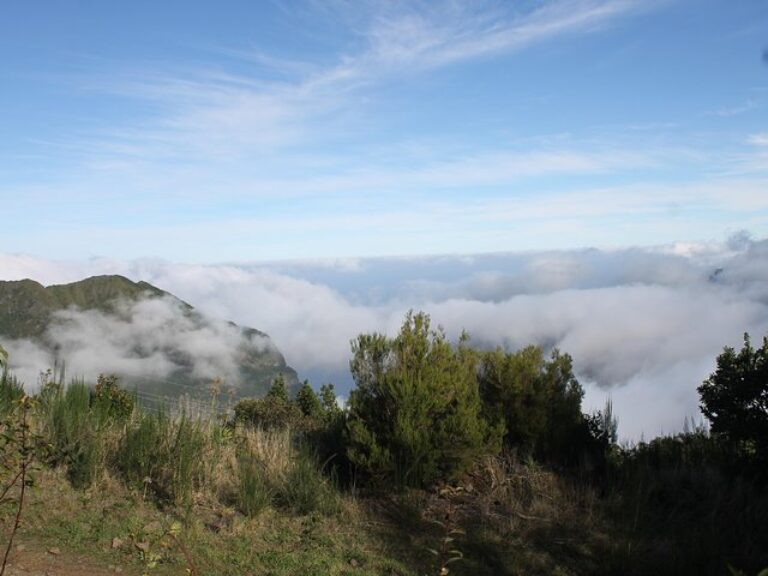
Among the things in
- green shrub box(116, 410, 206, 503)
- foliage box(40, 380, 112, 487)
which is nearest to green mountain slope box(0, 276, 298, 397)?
foliage box(40, 380, 112, 487)

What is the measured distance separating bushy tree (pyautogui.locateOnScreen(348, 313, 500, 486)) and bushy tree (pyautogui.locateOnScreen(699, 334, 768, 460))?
117 inches

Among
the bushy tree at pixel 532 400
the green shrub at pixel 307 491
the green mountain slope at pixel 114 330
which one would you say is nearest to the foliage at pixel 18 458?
the green shrub at pixel 307 491

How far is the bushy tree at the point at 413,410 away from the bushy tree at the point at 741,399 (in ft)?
9.77

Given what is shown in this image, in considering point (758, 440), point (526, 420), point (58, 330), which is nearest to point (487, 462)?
point (526, 420)

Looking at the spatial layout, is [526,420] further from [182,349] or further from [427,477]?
[182,349]

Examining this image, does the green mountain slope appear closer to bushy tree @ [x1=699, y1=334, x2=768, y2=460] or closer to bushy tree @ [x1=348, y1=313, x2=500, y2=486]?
bushy tree @ [x1=348, y1=313, x2=500, y2=486]

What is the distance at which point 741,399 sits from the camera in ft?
27.1

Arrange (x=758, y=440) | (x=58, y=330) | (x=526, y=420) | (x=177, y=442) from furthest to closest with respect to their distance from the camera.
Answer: (x=58, y=330)
(x=526, y=420)
(x=758, y=440)
(x=177, y=442)

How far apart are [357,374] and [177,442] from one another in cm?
229

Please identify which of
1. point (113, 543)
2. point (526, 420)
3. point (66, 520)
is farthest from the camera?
point (526, 420)

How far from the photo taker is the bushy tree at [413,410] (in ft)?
24.8

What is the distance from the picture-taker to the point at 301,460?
765cm

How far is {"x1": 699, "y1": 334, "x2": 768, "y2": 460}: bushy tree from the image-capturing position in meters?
8.02

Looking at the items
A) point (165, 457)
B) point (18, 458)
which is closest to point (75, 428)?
point (165, 457)
